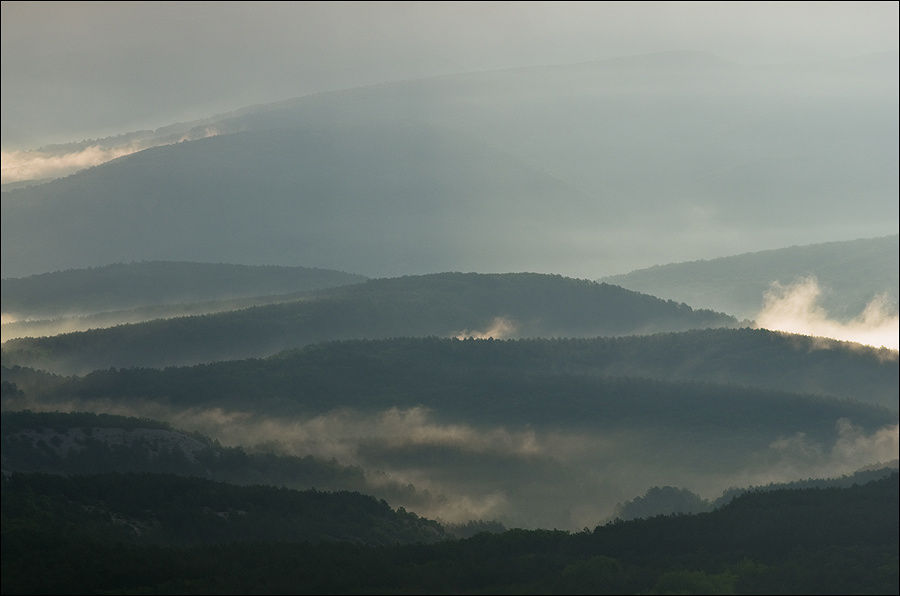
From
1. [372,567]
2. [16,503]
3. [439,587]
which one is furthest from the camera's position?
[16,503]

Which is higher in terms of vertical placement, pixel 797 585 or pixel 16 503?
pixel 16 503

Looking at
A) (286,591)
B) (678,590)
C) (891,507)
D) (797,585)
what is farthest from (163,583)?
(891,507)

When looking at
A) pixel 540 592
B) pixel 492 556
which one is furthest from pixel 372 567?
pixel 540 592

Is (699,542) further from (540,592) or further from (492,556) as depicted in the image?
(540,592)

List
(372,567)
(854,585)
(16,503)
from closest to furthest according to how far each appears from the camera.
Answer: (854,585)
(372,567)
(16,503)

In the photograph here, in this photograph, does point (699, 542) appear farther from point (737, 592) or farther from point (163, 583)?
point (163, 583)

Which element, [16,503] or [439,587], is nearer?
[439,587]
